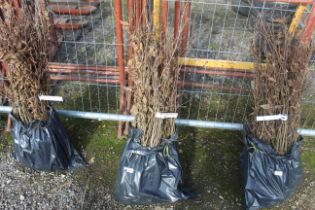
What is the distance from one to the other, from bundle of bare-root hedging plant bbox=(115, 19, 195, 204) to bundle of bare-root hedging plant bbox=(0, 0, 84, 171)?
0.70m

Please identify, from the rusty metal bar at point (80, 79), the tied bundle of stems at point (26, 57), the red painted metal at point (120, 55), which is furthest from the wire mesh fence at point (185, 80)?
the tied bundle of stems at point (26, 57)

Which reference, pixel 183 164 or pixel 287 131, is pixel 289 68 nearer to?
pixel 287 131

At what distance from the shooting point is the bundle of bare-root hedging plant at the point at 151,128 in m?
2.43

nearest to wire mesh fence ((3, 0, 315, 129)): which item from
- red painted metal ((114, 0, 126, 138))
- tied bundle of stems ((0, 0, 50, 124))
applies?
red painted metal ((114, 0, 126, 138))

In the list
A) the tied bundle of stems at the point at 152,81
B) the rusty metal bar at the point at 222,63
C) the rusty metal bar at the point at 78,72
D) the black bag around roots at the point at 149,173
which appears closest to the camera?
the tied bundle of stems at the point at 152,81

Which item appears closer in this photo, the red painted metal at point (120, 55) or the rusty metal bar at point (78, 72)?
the red painted metal at point (120, 55)

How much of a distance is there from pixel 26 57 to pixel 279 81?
6.42 feet

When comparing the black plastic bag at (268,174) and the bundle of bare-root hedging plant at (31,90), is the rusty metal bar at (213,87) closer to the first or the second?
the black plastic bag at (268,174)

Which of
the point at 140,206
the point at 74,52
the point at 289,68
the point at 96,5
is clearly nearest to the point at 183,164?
the point at 140,206

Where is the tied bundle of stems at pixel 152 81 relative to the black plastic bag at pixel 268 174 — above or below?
above

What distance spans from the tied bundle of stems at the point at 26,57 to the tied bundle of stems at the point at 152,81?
2.45 ft

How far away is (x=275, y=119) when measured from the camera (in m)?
2.75

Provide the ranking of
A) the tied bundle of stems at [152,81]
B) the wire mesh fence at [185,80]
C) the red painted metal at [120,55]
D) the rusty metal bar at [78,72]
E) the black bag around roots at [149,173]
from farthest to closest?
the rusty metal bar at [78,72] < the wire mesh fence at [185,80] < the red painted metal at [120,55] < the black bag around roots at [149,173] < the tied bundle of stems at [152,81]

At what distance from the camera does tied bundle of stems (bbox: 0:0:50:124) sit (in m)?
2.49
